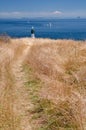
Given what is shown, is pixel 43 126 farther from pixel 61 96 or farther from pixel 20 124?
pixel 61 96

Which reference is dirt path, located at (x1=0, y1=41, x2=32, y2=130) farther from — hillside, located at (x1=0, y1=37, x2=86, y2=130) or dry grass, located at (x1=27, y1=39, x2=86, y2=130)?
dry grass, located at (x1=27, y1=39, x2=86, y2=130)

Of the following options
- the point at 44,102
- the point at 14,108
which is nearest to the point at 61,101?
the point at 44,102

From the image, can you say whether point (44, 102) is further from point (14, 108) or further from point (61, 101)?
point (61, 101)

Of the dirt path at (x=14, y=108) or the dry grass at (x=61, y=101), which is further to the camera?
the dirt path at (x=14, y=108)

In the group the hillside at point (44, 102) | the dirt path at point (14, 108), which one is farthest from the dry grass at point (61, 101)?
the dirt path at point (14, 108)

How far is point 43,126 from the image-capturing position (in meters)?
7.55

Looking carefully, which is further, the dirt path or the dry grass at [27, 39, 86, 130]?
the dirt path

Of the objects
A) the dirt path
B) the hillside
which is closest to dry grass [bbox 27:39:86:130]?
the hillside

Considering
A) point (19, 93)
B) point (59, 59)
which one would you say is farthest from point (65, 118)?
point (59, 59)

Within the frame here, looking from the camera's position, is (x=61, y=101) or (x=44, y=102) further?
(x=44, y=102)

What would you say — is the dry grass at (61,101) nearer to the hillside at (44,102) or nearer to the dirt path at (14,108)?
the hillside at (44,102)

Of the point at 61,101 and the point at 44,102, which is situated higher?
the point at 61,101

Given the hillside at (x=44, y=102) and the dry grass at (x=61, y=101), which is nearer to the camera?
the dry grass at (x=61, y=101)

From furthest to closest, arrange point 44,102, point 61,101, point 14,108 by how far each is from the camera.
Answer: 1. point 44,102
2. point 14,108
3. point 61,101
